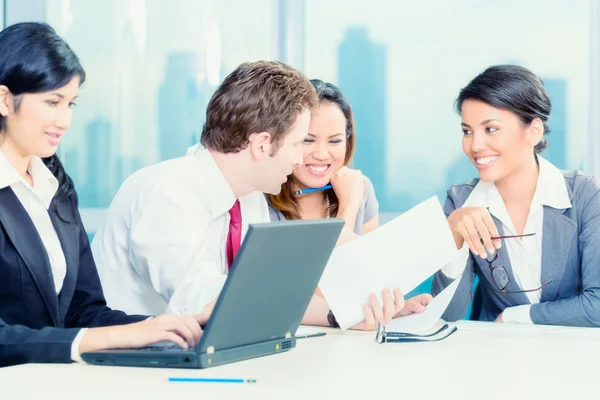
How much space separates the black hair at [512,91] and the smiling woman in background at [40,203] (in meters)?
1.31

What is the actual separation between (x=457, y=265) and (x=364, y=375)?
1073 millimetres

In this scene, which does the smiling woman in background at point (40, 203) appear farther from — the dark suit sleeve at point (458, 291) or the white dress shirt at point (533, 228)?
the white dress shirt at point (533, 228)

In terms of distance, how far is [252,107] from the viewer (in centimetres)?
226

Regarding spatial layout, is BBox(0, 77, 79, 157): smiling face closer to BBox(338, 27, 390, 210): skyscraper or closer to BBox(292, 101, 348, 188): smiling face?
BBox(292, 101, 348, 188): smiling face

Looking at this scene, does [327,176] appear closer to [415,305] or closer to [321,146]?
[321,146]

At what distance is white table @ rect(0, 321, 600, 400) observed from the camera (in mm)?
1323

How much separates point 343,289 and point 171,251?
0.43 metres

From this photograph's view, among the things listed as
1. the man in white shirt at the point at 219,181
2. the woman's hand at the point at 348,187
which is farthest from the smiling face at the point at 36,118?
the woman's hand at the point at 348,187

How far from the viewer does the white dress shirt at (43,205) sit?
194 cm

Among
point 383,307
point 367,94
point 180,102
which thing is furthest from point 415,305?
point 180,102

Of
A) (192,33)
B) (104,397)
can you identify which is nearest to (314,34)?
(192,33)

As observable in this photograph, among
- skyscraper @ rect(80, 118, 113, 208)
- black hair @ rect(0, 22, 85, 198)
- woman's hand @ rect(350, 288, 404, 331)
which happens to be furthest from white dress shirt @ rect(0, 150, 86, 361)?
skyscraper @ rect(80, 118, 113, 208)

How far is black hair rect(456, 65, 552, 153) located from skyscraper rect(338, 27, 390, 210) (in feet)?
4.89

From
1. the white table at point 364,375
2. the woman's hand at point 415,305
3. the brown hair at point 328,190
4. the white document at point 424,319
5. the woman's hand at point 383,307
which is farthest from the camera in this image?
the brown hair at point 328,190
